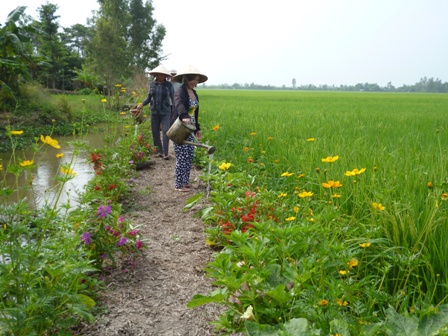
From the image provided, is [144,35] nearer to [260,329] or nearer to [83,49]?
[83,49]

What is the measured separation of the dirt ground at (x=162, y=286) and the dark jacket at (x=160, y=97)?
2.84 meters

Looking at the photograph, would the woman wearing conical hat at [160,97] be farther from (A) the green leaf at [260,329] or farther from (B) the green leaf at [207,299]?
(A) the green leaf at [260,329]

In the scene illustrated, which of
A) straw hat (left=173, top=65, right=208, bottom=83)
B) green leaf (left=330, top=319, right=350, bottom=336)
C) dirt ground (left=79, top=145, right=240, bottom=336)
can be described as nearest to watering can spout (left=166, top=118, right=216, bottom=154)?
straw hat (left=173, top=65, right=208, bottom=83)

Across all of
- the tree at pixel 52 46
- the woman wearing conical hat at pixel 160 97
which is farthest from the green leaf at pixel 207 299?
the tree at pixel 52 46

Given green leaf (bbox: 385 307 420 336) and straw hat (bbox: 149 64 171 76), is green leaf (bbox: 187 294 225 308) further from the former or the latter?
straw hat (bbox: 149 64 171 76)

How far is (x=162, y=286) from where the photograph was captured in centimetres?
252

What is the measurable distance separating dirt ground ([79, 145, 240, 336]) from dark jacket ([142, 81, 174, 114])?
2.84m

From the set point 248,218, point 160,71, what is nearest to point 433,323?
point 248,218

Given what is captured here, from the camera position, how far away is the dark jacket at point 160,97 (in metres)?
6.41

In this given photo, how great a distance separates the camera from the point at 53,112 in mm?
11305

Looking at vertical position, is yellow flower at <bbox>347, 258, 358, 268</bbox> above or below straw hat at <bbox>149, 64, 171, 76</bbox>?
below

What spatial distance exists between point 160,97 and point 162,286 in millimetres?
4358

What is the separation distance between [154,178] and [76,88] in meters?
25.2

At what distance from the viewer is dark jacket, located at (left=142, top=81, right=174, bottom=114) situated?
6.41m
